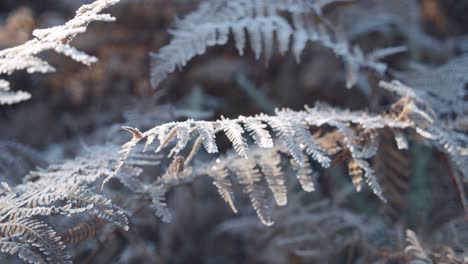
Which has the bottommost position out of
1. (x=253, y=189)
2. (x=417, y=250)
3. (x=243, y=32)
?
(x=417, y=250)

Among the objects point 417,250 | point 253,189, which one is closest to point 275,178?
point 253,189

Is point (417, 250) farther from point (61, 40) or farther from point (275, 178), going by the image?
point (61, 40)

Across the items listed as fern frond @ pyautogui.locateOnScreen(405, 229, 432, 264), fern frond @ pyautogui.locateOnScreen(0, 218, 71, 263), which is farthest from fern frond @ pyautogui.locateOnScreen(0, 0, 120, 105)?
fern frond @ pyautogui.locateOnScreen(405, 229, 432, 264)

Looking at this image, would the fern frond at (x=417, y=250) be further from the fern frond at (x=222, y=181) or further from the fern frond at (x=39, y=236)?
the fern frond at (x=39, y=236)

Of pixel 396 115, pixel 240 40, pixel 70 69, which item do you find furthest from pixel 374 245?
pixel 70 69

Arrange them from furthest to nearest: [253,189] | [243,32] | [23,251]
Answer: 1. [243,32]
2. [253,189]
3. [23,251]

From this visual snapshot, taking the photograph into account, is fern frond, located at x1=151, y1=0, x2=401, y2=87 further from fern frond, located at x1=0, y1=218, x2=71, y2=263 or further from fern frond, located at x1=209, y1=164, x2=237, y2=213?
fern frond, located at x1=0, y1=218, x2=71, y2=263

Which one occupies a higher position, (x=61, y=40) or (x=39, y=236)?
(x=61, y=40)

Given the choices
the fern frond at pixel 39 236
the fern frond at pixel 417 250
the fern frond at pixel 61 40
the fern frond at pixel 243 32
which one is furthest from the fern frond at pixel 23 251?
the fern frond at pixel 417 250

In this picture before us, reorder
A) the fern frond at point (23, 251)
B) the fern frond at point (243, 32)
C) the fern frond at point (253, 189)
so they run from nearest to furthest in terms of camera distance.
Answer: the fern frond at point (23, 251) → the fern frond at point (253, 189) → the fern frond at point (243, 32)

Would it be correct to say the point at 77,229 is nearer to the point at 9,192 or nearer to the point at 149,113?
the point at 9,192

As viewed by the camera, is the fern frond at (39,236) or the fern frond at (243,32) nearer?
the fern frond at (39,236)
